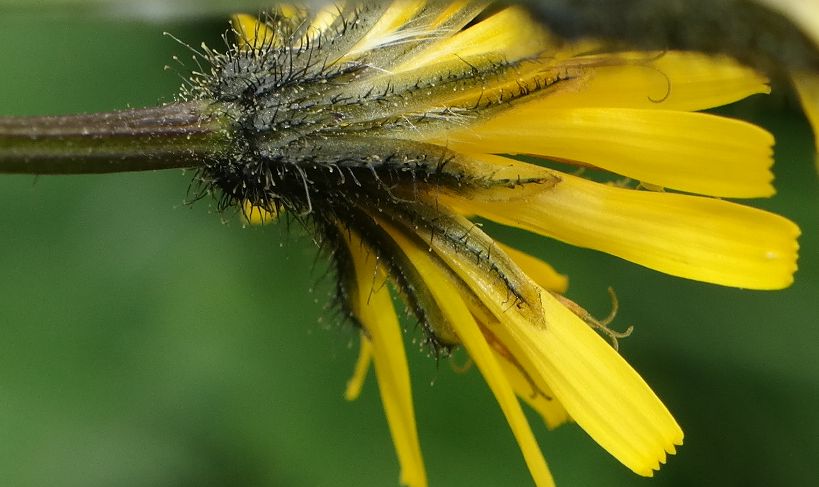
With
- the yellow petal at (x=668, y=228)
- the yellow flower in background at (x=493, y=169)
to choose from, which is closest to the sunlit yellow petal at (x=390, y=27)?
the yellow flower in background at (x=493, y=169)

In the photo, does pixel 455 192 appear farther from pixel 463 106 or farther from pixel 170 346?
pixel 170 346

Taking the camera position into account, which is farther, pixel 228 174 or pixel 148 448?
pixel 148 448

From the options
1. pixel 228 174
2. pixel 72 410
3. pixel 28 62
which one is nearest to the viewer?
pixel 228 174

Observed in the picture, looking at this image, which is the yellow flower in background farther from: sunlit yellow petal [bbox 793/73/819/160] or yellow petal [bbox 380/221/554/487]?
sunlit yellow petal [bbox 793/73/819/160]

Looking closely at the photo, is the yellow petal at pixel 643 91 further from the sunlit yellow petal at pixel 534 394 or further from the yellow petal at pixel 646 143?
the sunlit yellow petal at pixel 534 394

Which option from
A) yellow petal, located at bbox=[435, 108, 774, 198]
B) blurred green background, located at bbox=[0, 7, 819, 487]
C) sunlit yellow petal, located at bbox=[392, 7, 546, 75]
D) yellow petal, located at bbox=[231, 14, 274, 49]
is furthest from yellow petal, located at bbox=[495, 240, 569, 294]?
blurred green background, located at bbox=[0, 7, 819, 487]

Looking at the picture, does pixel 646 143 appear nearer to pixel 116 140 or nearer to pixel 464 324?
pixel 464 324

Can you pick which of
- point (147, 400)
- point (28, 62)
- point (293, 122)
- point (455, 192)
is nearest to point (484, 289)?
point (455, 192)
